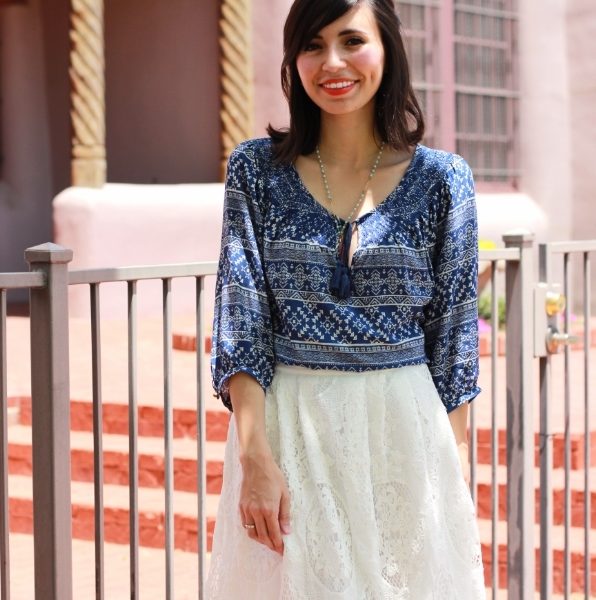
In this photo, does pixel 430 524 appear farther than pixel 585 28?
No

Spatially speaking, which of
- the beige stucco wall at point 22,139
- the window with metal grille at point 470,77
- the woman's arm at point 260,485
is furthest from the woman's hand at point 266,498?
the beige stucco wall at point 22,139

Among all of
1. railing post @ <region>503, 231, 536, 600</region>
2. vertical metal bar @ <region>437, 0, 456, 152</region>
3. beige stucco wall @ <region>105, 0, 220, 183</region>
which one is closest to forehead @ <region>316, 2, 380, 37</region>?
railing post @ <region>503, 231, 536, 600</region>

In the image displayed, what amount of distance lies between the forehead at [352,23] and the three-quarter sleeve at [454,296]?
1.11ft

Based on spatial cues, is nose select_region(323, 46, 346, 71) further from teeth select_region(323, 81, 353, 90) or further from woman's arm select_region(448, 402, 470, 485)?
woman's arm select_region(448, 402, 470, 485)

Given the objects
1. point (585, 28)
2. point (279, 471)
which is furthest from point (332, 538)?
point (585, 28)

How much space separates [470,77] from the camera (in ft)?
37.6

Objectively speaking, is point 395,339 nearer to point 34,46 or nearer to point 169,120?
point 169,120

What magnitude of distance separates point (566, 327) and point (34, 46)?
867 cm

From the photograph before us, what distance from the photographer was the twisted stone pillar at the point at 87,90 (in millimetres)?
9430

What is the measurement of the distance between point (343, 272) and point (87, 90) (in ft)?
24.4

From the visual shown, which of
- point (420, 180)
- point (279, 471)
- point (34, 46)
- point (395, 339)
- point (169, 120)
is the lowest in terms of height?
point (279, 471)

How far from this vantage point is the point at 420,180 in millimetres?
2529

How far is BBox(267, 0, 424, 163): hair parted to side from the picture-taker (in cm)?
246

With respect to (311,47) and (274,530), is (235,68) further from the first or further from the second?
(274,530)
